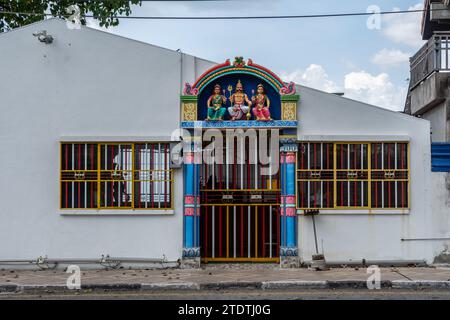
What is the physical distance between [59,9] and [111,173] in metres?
10.3

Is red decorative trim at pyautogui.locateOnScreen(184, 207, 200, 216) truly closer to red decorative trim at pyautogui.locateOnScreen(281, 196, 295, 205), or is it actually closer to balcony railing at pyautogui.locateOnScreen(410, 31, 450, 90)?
red decorative trim at pyautogui.locateOnScreen(281, 196, 295, 205)

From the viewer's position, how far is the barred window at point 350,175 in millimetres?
14992

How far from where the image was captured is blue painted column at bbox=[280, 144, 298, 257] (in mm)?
14852

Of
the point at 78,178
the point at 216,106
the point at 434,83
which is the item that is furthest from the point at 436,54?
the point at 78,178

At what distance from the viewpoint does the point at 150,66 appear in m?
15.1

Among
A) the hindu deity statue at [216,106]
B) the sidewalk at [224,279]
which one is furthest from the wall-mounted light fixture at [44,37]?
the sidewalk at [224,279]

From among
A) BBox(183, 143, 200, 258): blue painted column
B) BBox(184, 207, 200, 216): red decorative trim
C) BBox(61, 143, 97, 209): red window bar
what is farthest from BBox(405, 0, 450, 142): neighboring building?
BBox(61, 143, 97, 209): red window bar

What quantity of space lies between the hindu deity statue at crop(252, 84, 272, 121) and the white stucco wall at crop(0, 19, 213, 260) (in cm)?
119

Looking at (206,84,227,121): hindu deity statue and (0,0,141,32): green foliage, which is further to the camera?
(0,0,141,32): green foliage

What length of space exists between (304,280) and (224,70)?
474cm
